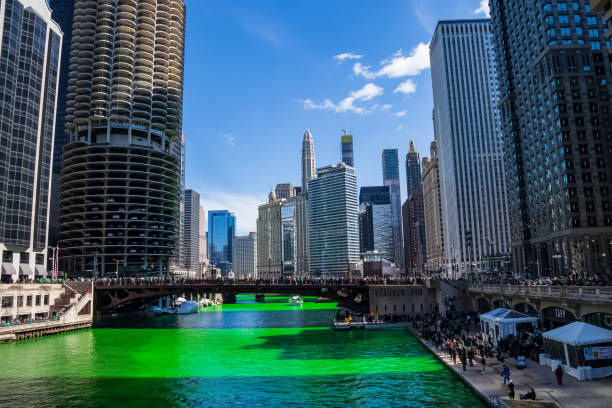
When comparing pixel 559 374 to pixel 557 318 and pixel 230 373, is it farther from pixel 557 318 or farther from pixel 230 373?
pixel 557 318

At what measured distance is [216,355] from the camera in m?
54.9

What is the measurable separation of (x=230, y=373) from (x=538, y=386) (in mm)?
26493

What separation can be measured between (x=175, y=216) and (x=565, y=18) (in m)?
122

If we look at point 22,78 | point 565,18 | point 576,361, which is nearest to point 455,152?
point 565,18

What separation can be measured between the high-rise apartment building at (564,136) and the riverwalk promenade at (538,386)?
56.5 metres

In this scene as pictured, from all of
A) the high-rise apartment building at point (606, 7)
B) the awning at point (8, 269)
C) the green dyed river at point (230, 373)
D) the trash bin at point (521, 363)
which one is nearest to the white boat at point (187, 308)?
the awning at point (8, 269)

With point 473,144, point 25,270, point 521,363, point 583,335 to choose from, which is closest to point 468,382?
point 521,363

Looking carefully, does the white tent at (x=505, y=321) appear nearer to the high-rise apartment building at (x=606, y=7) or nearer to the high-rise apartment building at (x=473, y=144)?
the high-rise apartment building at (x=606, y=7)

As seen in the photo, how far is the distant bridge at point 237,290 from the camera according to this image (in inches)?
3238

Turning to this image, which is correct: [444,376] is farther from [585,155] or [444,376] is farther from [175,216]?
[175,216]

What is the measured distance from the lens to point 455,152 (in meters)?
189

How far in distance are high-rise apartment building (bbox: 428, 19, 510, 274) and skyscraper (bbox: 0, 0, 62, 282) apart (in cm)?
14286

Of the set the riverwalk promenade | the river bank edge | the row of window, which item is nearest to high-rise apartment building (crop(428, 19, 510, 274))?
the river bank edge

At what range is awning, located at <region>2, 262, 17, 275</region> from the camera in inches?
3711
